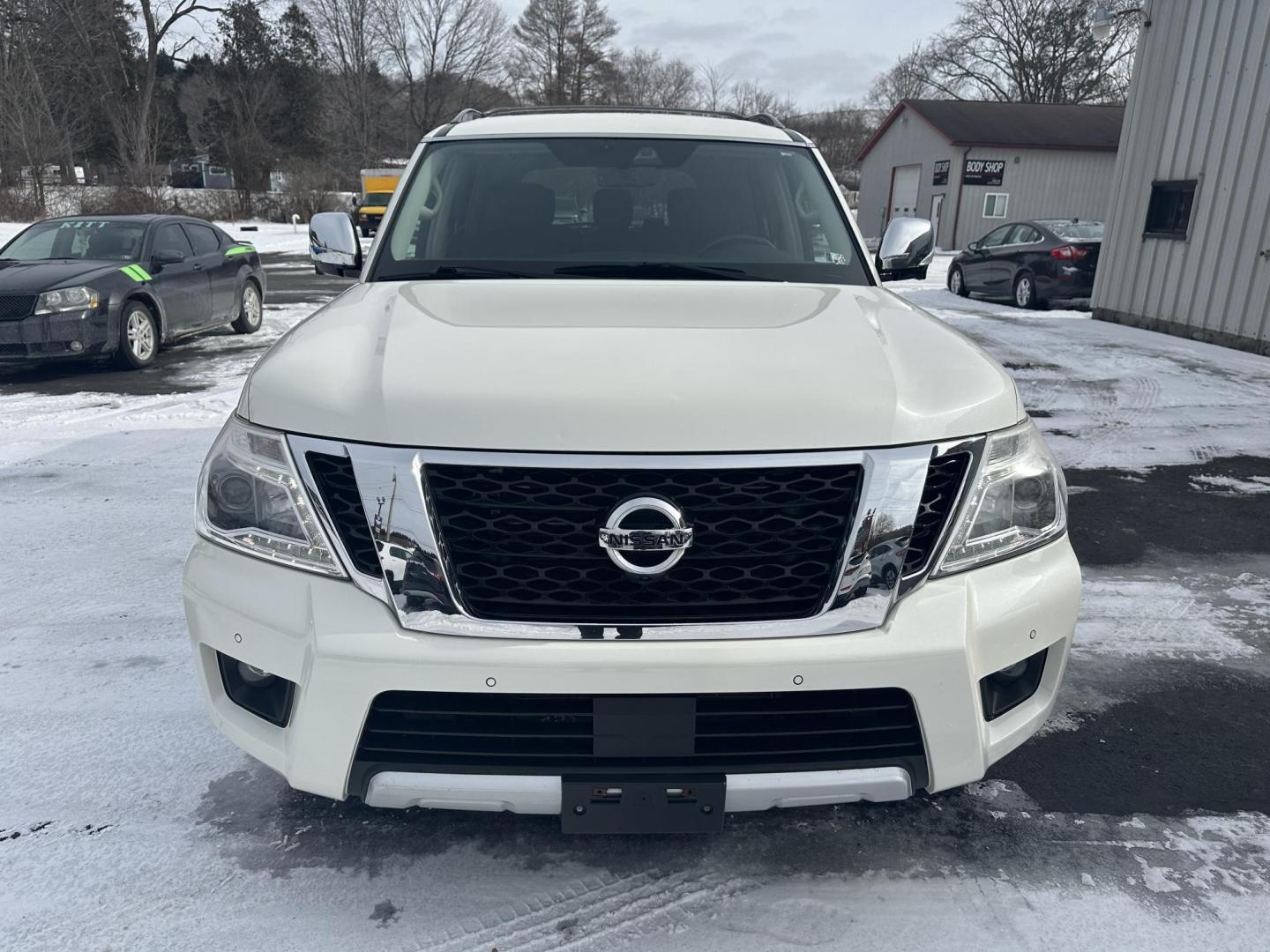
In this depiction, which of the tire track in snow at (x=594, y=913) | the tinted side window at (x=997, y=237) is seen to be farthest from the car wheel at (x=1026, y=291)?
the tire track in snow at (x=594, y=913)

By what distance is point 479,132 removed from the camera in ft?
11.8

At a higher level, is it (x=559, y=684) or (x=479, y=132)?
(x=479, y=132)

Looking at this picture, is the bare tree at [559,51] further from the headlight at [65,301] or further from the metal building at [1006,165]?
the headlight at [65,301]

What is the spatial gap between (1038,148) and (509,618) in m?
31.5

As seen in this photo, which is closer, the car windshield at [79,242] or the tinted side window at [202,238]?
the car windshield at [79,242]

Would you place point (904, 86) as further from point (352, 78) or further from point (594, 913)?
point (594, 913)

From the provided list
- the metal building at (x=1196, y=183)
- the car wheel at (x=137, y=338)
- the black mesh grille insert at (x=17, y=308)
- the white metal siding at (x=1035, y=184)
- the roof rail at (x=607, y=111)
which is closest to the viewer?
the roof rail at (x=607, y=111)

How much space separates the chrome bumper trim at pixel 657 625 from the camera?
6.11 ft

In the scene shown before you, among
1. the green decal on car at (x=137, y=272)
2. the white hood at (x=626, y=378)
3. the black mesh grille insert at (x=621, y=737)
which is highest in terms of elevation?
the white hood at (x=626, y=378)

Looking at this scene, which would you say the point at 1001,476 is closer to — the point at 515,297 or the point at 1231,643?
the point at 515,297

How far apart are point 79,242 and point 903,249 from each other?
28.7 feet

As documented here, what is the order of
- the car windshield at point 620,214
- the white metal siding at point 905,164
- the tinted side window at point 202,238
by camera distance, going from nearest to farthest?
the car windshield at point 620,214 < the tinted side window at point 202,238 < the white metal siding at point 905,164

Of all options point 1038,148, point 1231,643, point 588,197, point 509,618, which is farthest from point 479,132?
point 1038,148

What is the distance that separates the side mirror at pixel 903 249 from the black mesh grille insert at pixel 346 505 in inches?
99.3
